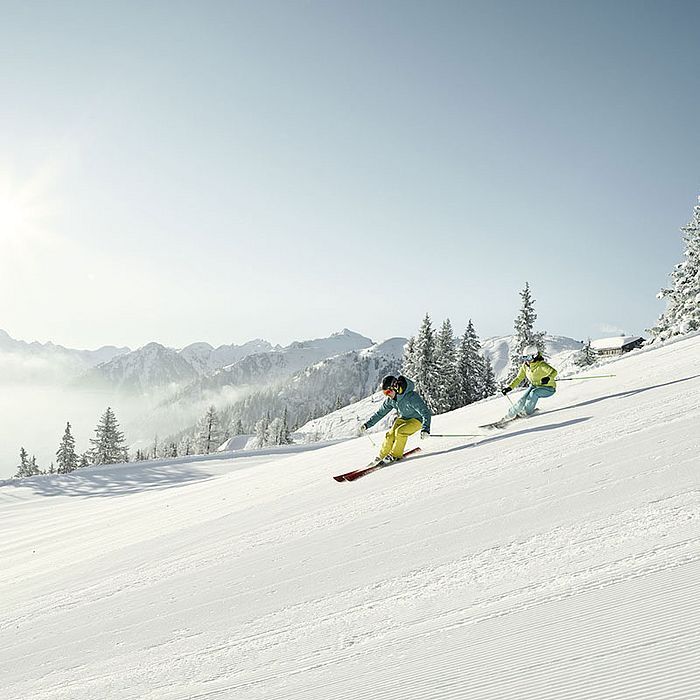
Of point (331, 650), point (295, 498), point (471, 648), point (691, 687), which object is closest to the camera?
point (691, 687)

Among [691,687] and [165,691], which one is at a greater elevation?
[691,687]

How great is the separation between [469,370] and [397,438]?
39357 millimetres

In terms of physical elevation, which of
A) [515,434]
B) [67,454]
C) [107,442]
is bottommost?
[67,454]

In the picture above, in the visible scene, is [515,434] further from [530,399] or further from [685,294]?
[685,294]

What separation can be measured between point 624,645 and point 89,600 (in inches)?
241

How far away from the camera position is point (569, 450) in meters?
7.22

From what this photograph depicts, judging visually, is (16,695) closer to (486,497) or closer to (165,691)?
(165,691)

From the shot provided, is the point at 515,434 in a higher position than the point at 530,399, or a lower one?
lower

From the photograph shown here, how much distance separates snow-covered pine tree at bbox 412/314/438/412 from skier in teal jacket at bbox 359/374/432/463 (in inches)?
1291

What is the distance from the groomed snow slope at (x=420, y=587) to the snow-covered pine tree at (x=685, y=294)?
25.8 m

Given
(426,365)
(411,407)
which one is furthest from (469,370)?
(411,407)

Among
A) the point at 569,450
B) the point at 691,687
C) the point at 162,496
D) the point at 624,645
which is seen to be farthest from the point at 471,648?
the point at 162,496

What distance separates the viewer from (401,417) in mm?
10242

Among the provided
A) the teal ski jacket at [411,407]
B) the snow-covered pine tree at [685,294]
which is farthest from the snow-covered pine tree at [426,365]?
the teal ski jacket at [411,407]
